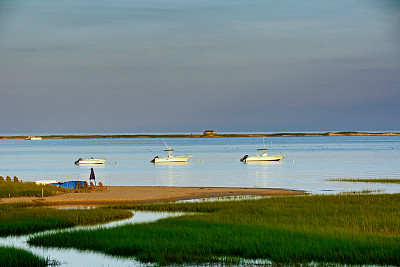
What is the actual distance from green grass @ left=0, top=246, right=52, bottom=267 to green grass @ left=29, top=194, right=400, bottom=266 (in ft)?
8.91

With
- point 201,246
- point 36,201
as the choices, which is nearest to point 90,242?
point 201,246

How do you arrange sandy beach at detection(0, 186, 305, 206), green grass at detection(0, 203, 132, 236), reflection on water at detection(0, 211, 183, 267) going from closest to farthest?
reflection on water at detection(0, 211, 183, 267)
green grass at detection(0, 203, 132, 236)
sandy beach at detection(0, 186, 305, 206)

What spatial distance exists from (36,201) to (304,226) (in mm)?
20235

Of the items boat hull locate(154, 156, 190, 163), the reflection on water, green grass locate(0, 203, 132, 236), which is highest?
boat hull locate(154, 156, 190, 163)

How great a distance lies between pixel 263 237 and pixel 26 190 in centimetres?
2685

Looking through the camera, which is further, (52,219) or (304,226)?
(52,219)

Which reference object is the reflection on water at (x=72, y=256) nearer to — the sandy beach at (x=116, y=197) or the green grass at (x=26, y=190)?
the sandy beach at (x=116, y=197)

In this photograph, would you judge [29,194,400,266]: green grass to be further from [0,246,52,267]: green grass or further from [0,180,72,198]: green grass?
[0,180,72,198]: green grass

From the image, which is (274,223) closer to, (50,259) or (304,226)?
(304,226)

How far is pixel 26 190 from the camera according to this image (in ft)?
147

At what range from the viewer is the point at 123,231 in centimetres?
2516

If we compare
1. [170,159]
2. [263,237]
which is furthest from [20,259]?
[170,159]

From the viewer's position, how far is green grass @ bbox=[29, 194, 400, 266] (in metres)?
20.2

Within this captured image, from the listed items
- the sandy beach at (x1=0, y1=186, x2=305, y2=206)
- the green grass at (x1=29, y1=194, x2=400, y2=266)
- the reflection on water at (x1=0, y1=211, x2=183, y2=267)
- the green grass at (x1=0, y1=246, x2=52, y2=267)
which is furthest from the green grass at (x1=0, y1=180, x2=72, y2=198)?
the green grass at (x1=0, y1=246, x2=52, y2=267)
